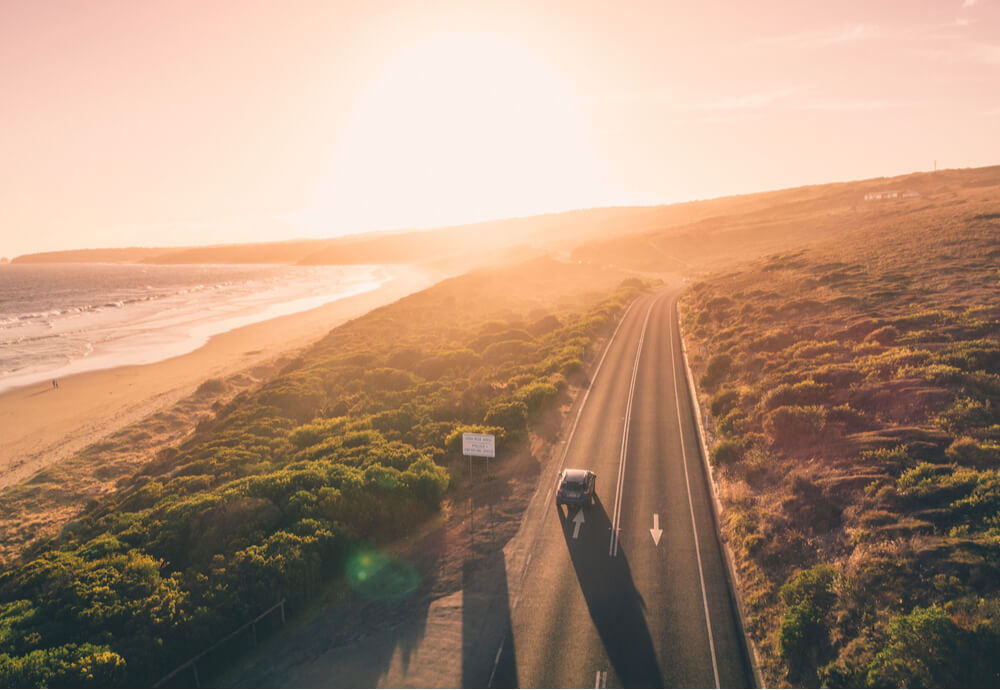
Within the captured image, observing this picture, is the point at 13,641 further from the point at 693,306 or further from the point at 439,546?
the point at 693,306

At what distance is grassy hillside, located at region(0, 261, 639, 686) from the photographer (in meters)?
14.6

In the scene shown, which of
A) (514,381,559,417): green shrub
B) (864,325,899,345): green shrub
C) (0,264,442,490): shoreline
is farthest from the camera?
(0,264,442,490): shoreline

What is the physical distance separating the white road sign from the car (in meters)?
3.87

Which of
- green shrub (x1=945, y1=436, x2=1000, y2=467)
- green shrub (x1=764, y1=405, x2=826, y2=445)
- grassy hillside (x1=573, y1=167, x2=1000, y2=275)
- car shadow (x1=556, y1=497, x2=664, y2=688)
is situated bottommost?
car shadow (x1=556, y1=497, x2=664, y2=688)

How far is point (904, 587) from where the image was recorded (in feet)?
46.5

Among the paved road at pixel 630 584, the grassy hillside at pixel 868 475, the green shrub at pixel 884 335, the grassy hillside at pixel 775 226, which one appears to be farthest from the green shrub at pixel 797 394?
the grassy hillside at pixel 775 226

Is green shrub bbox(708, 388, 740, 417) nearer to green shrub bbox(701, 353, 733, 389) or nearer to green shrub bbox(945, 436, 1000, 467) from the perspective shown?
green shrub bbox(701, 353, 733, 389)

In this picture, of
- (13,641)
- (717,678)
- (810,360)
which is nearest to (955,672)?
(717,678)

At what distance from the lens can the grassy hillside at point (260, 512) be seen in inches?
575

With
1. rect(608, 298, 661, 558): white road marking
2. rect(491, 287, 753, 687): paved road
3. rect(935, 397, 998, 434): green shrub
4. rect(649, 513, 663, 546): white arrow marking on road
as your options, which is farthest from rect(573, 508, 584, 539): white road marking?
rect(935, 397, 998, 434): green shrub

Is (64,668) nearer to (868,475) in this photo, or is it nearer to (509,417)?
(509,417)

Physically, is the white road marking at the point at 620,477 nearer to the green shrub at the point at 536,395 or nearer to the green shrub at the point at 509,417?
the green shrub at the point at 536,395

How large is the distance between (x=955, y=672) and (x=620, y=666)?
826 cm

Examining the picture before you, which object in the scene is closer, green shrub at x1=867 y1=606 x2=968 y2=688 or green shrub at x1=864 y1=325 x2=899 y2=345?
green shrub at x1=867 y1=606 x2=968 y2=688
